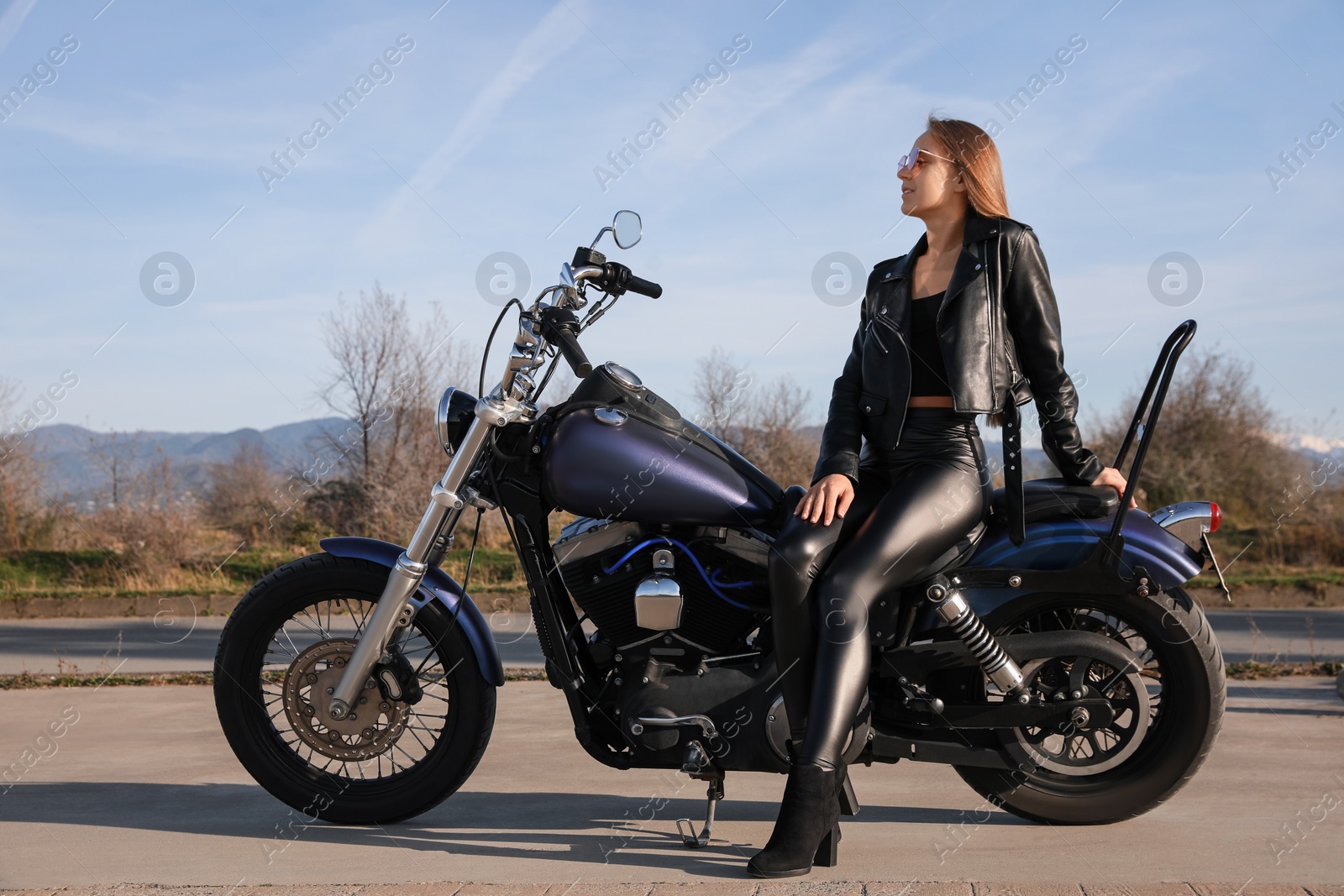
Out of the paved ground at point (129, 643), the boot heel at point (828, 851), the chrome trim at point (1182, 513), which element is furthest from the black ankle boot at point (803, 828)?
the paved ground at point (129, 643)

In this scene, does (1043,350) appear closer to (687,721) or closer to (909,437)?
(909,437)

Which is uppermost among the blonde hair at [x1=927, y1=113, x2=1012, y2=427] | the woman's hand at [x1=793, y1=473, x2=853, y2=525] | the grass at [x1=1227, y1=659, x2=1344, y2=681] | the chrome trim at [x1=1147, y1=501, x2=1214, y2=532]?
the blonde hair at [x1=927, y1=113, x2=1012, y2=427]

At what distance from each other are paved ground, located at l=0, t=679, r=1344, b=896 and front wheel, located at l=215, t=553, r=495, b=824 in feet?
0.38

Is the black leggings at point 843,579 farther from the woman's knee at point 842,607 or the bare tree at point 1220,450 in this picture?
the bare tree at point 1220,450

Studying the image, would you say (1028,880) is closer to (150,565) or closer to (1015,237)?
(1015,237)

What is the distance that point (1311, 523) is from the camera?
12.7 m

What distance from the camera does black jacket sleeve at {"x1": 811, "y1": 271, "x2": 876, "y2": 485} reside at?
3.36 m

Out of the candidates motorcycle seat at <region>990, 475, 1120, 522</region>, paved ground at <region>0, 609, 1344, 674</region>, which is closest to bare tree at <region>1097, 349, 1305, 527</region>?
paved ground at <region>0, 609, 1344, 674</region>

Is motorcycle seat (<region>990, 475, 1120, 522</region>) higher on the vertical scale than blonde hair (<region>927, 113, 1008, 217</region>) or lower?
lower

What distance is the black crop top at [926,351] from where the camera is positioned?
3.40m

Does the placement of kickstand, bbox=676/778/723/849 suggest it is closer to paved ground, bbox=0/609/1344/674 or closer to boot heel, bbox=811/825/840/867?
boot heel, bbox=811/825/840/867

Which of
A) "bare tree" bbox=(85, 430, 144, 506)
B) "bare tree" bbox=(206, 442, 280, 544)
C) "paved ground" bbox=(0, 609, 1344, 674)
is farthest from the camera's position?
"bare tree" bbox=(206, 442, 280, 544)

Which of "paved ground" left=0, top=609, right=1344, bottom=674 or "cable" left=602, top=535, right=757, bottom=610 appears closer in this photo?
"cable" left=602, top=535, right=757, bottom=610

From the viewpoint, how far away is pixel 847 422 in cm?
350
